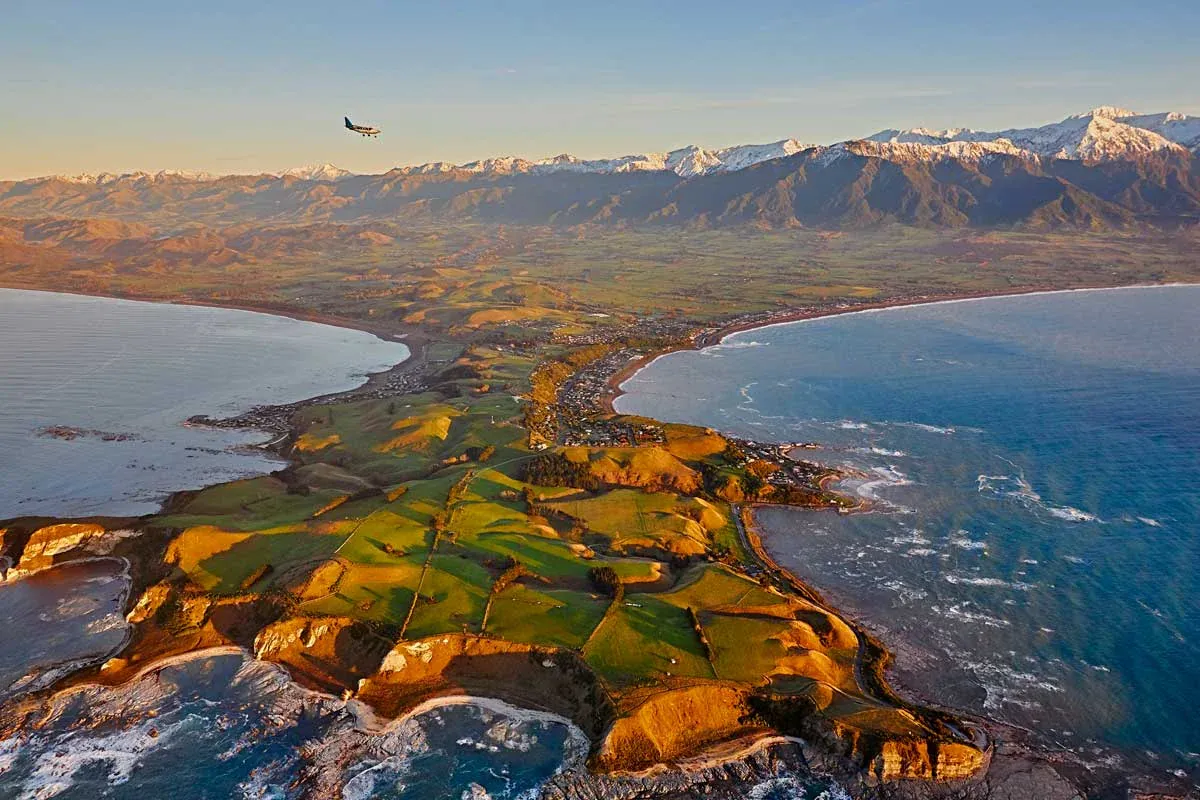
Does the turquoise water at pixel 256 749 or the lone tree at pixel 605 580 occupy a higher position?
the lone tree at pixel 605 580

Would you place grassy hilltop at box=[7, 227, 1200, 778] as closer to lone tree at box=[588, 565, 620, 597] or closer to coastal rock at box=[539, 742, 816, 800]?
lone tree at box=[588, 565, 620, 597]

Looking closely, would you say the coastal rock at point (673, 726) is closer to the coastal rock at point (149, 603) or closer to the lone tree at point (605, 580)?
the lone tree at point (605, 580)

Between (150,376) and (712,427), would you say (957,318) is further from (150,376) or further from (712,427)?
(150,376)

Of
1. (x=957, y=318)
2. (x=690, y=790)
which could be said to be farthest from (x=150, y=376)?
(x=957, y=318)

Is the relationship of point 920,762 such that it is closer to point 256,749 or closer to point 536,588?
point 536,588

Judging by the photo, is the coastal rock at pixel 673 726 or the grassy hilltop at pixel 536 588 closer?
the coastal rock at pixel 673 726

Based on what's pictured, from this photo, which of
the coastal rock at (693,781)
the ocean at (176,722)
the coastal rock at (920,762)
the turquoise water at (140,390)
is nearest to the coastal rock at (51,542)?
the ocean at (176,722)

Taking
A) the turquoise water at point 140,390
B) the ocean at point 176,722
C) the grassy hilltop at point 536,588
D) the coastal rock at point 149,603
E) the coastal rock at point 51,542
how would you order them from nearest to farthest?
the ocean at point 176,722 → the grassy hilltop at point 536,588 → the coastal rock at point 149,603 → the coastal rock at point 51,542 → the turquoise water at point 140,390
